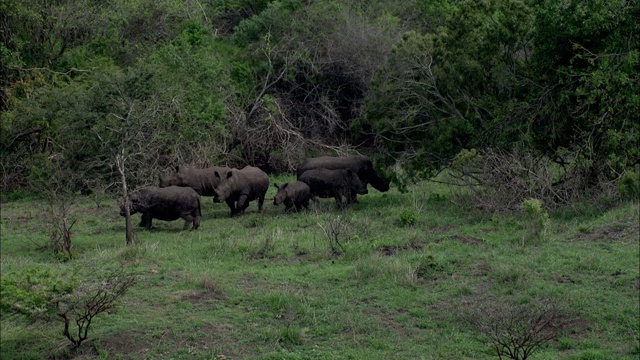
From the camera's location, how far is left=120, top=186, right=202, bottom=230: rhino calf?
21.6 metres

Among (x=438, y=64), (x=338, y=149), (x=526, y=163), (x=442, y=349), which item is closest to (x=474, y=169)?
(x=526, y=163)

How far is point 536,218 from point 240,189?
26.3 feet

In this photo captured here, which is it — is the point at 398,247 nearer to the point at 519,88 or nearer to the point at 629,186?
the point at 629,186

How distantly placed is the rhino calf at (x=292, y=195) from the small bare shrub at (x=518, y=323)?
9132 mm

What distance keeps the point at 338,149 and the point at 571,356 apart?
56.8 feet

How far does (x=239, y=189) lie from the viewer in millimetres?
23703

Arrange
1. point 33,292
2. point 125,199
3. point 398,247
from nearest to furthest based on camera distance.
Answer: point 33,292 → point 398,247 → point 125,199

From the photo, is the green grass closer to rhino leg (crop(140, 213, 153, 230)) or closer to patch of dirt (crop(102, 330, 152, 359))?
patch of dirt (crop(102, 330, 152, 359))

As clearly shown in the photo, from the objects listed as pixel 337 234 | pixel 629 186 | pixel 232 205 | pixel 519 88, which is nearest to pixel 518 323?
pixel 337 234

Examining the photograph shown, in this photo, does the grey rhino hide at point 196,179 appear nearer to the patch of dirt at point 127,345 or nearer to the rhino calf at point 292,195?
the rhino calf at point 292,195

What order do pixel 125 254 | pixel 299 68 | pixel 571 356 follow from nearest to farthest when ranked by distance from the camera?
pixel 571 356
pixel 125 254
pixel 299 68

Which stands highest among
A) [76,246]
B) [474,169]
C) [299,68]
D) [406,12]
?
[406,12]

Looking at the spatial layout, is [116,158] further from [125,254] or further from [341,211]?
[341,211]

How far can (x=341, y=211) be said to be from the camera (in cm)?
2330
